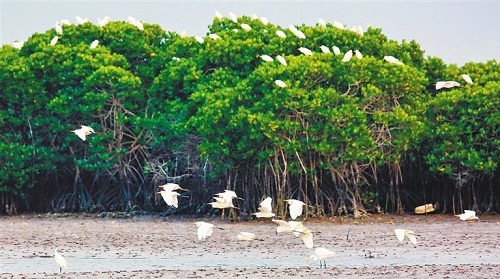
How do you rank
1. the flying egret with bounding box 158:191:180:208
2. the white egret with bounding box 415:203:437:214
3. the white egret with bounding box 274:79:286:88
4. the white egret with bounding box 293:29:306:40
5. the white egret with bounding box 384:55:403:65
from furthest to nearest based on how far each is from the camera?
the white egret with bounding box 293:29:306:40, the white egret with bounding box 415:203:437:214, the white egret with bounding box 384:55:403:65, the white egret with bounding box 274:79:286:88, the flying egret with bounding box 158:191:180:208

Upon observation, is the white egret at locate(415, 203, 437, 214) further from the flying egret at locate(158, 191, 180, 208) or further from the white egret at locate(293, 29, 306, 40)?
the flying egret at locate(158, 191, 180, 208)

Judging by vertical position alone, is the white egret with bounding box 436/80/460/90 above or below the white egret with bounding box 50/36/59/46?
below

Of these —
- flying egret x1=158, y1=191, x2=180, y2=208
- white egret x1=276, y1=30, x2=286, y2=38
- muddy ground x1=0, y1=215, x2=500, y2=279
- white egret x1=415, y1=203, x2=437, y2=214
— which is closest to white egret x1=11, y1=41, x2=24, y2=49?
muddy ground x1=0, y1=215, x2=500, y2=279

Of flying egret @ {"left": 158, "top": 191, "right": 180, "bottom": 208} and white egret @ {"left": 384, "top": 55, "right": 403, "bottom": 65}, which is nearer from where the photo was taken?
flying egret @ {"left": 158, "top": 191, "right": 180, "bottom": 208}

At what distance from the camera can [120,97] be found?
65.9 feet

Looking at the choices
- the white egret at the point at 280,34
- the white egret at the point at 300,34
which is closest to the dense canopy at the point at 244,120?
the white egret at the point at 300,34

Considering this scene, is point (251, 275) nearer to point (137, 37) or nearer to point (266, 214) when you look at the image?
point (266, 214)

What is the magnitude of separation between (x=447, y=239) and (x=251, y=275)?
4.53 m

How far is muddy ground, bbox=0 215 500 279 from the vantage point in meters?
11.7

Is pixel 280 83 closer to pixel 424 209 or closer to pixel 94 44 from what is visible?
pixel 424 209

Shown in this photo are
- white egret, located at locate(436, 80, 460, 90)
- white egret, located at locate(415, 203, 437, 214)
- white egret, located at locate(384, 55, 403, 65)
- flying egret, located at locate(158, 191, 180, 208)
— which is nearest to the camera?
flying egret, located at locate(158, 191, 180, 208)

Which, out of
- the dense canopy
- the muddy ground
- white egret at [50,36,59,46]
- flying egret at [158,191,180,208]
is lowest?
the muddy ground

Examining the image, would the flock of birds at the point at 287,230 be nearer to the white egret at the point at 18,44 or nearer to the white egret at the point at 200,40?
the white egret at the point at 200,40

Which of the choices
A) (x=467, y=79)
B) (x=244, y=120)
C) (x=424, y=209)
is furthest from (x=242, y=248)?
(x=467, y=79)
